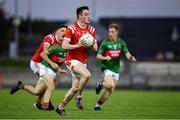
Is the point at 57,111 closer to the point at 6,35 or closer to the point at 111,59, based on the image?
the point at 111,59

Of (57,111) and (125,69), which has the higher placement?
(57,111)

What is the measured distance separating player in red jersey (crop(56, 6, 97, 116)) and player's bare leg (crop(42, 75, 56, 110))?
63cm

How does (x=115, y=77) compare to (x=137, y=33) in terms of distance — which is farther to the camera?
(x=137, y=33)

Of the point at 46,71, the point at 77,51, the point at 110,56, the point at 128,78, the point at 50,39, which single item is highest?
the point at 50,39

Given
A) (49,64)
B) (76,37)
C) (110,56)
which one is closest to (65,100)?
(76,37)

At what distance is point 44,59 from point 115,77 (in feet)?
7.74

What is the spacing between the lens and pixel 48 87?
2002 cm

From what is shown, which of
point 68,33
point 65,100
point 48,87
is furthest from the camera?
point 48,87

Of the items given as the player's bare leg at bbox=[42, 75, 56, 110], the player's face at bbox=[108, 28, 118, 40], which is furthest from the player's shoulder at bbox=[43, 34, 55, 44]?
the player's face at bbox=[108, 28, 118, 40]

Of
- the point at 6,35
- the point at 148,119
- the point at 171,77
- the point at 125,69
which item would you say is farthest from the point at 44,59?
the point at 6,35

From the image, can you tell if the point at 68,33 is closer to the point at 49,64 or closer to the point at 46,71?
the point at 49,64

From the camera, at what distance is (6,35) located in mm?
74375

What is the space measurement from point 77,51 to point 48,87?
1.24 m

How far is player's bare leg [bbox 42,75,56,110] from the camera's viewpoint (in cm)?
1984
